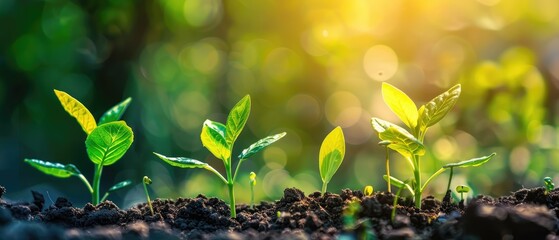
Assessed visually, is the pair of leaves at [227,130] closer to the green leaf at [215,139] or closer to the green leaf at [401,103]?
the green leaf at [215,139]

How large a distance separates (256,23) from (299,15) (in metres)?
0.25

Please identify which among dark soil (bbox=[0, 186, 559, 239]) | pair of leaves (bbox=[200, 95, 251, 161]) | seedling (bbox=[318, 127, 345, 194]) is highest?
pair of leaves (bbox=[200, 95, 251, 161])

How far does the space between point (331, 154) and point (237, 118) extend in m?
0.23

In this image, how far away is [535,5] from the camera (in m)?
3.42

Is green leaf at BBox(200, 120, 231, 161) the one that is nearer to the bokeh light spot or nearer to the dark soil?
the dark soil

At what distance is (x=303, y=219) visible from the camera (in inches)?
47.4

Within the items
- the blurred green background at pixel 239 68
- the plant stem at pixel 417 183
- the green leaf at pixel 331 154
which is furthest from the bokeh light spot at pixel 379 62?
the plant stem at pixel 417 183

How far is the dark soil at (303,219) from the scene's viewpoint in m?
0.96

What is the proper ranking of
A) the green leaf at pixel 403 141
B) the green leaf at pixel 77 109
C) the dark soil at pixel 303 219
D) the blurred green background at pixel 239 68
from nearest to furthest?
the dark soil at pixel 303 219 < the green leaf at pixel 403 141 < the green leaf at pixel 77 109 < the blurred green background at pixel 239 68

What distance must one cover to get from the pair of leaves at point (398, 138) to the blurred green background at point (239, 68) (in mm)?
2246

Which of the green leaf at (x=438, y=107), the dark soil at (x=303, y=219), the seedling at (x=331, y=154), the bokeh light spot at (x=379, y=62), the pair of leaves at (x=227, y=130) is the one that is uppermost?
the bokeh light spot at (x=379, y=62)

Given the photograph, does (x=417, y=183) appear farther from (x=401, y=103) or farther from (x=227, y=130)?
(x=227, y=130)

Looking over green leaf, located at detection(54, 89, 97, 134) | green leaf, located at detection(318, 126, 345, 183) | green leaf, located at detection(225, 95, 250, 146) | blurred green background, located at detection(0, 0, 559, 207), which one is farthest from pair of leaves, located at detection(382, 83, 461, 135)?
blurred green background, located at detection(0, 0, 559, 207)

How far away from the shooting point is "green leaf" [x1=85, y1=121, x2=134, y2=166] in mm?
1343
